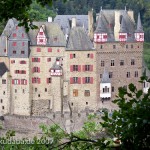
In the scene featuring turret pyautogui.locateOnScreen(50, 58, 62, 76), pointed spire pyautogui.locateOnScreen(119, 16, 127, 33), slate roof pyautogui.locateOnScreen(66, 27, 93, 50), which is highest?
pointed spire pyautogui.locateOnScreen(119, 16, 127, 33)

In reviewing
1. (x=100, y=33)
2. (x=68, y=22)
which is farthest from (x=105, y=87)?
(x=68, y=22)

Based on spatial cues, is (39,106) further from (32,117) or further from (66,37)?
(66,37)

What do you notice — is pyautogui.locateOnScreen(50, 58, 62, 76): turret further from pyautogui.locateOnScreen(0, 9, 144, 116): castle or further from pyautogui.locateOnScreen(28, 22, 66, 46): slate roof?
pyautogui.locateOnScreen(28, 22, 66, 46): slate roof

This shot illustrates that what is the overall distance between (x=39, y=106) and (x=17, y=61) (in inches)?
141

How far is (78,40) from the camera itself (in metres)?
55.3

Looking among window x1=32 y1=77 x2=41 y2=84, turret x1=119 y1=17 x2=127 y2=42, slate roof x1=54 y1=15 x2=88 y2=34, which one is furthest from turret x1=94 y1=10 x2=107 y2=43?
window x1=32 y1=77 x2=41 y2=84

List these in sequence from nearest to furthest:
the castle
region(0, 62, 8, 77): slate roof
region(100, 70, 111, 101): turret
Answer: region(100, 70, 111, 101): turret, the castle, region(0, 62, 8, 77): slate roof

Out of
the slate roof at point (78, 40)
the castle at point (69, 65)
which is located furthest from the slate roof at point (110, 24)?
the slate roof at point (78, 40)

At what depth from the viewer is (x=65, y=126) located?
55031 mm

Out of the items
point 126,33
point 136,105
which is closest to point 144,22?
point 126,33

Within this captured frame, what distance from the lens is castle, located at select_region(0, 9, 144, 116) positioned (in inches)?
2165

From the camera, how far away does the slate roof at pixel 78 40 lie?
55.0m

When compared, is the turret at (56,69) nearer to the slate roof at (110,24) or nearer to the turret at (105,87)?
the turret at (105,87)

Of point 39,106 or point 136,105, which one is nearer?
point 136,105
